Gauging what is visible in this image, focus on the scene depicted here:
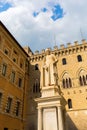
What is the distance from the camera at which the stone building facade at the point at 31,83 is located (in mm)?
18125

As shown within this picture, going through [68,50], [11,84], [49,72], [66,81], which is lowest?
[49,72]

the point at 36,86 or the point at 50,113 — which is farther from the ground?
the point at 36,86

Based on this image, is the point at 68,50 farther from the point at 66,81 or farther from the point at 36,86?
the point at 36,86

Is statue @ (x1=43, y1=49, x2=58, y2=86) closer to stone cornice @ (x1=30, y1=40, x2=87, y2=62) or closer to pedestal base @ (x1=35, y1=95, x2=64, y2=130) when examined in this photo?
pedestal base @ (x1=35, y1=95, x2=64, y2=130)

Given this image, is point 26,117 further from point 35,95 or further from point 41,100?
point 41,100

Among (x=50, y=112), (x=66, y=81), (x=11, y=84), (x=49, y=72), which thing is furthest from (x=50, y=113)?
(x=66, y=81)

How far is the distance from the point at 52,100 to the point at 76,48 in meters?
18.2

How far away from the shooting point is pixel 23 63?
79.6ft

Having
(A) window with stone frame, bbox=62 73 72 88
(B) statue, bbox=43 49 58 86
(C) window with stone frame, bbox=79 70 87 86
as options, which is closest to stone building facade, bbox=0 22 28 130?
(A) window with stone frame, bbox=62 73 72 88

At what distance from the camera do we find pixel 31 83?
2481cm

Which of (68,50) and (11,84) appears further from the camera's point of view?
(68,50)

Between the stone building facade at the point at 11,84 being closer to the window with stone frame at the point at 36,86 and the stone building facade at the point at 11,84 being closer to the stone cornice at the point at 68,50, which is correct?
the window with stone frame at the point at 36,86

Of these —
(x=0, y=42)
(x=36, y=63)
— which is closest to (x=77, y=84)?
(x=36, y=63)

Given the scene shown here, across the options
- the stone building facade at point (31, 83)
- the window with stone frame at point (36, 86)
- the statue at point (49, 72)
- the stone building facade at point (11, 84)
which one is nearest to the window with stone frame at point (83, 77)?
the stone building facade at point (31, 83)
